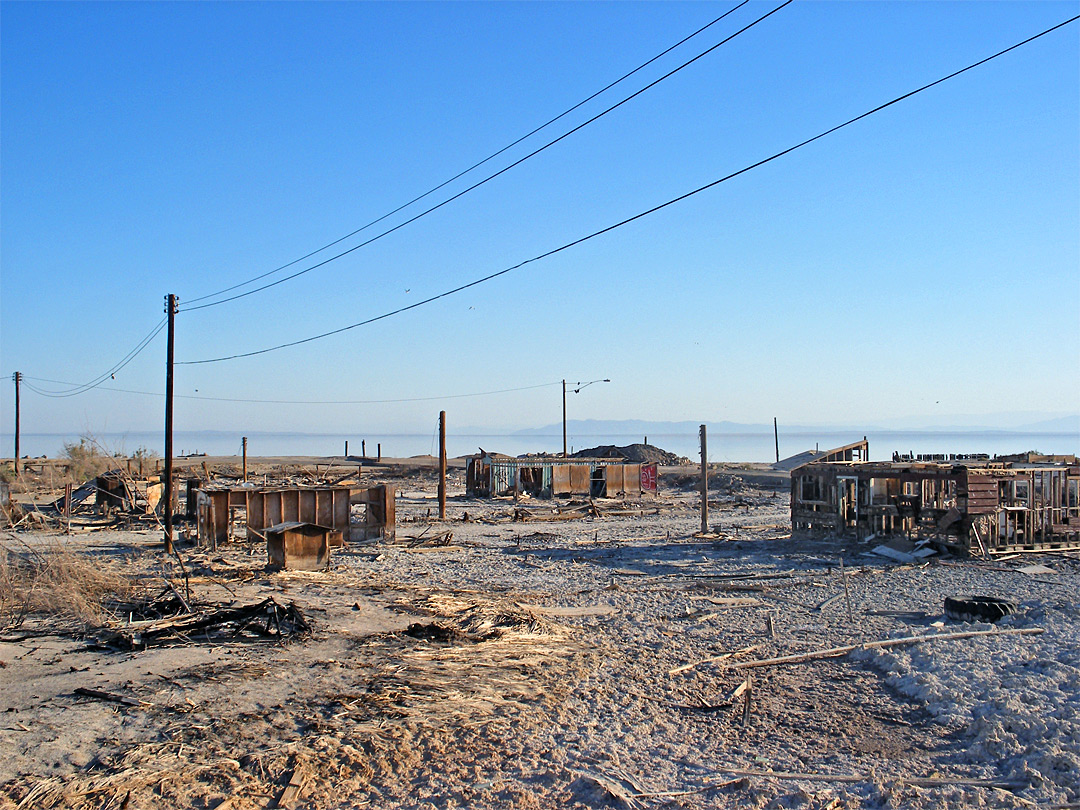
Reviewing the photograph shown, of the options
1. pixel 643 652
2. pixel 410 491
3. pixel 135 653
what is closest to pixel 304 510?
pixel 135 653

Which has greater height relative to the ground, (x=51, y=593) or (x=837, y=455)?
(x=837, y=455)

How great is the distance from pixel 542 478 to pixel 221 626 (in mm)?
34585

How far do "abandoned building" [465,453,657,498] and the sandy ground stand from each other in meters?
28.9

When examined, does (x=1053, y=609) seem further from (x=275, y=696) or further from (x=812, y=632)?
(x=275, y=696)

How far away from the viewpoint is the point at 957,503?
70.7 ft

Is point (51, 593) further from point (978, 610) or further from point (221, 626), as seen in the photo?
point (978, 610)

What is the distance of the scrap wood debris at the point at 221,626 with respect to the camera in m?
11.4

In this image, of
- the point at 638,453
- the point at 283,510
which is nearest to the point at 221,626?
the point at 283,510

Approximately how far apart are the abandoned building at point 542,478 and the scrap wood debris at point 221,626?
33.0 metres

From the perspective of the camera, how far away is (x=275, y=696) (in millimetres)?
Result: 9094

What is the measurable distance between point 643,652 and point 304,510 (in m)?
14.9

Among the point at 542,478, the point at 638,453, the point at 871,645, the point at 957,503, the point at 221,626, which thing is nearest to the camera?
the point at 871,645

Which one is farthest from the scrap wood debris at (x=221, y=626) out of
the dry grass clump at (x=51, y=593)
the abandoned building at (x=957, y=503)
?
the abandoned building at (x=957, y=503)

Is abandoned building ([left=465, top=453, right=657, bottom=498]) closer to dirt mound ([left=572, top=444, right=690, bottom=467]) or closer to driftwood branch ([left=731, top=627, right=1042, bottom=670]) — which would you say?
dirt mound ([left=572, top=444, right=690, bottom=467])
